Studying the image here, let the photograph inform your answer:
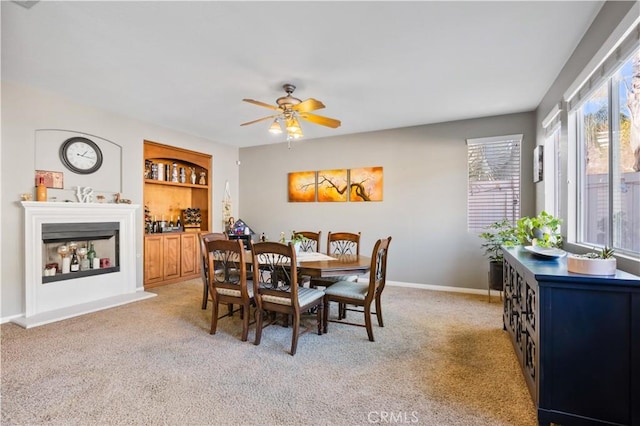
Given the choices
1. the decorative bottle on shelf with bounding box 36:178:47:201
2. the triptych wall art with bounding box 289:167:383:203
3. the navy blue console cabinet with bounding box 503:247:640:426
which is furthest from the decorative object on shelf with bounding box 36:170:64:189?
the navy blue console cabinet with bounding box 503:247:640:426

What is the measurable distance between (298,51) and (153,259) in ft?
13.4

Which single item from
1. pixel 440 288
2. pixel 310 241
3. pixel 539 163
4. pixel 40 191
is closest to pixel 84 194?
pixel 40 191

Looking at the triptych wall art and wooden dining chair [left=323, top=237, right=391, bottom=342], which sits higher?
the triptych wall art

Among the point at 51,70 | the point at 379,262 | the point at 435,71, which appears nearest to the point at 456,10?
the point at 435,71

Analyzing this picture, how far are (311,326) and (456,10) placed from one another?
301 cm

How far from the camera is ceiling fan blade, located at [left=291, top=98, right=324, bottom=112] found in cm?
285

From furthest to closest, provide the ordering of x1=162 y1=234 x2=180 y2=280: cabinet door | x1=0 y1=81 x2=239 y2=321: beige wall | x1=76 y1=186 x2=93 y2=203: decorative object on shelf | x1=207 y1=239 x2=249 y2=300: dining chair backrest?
x1=162 y1=234 x2=180 y2=280: cabinet door
x1=76 y1=186 x2=93 y2=203: decorative object on shelf
x1=0 y1=81 x2=239 y2=321: beige wall
x1=207 y1=239 x2=249 y2=300: dining chair backrest

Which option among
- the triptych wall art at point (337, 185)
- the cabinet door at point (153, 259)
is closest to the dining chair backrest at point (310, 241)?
the triptych wall art at point (337, 185)

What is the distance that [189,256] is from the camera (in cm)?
559

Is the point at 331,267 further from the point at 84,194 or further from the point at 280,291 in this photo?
the point at 84,194

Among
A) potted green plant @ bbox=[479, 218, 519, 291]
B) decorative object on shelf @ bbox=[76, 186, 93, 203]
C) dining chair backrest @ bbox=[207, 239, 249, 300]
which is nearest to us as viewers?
dining chair backrest @ bbox=[207, 239, 249, 300]

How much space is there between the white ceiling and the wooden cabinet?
4.88 ft

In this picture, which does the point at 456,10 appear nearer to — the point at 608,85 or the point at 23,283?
the point at 608,85

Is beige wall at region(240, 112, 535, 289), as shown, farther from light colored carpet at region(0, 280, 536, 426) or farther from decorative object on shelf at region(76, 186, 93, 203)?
decorative object on shelf at region(76, 186, 93, 203)
